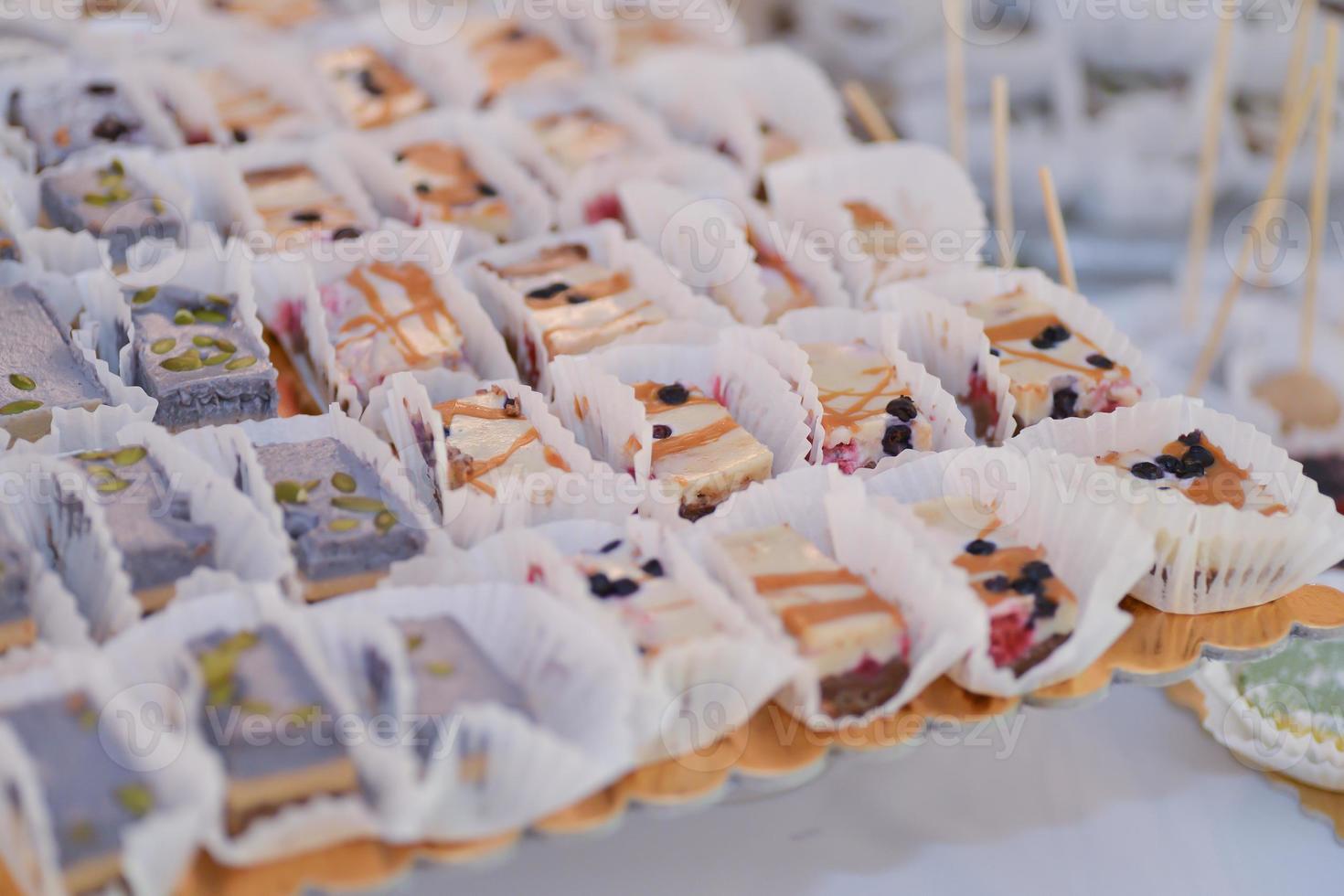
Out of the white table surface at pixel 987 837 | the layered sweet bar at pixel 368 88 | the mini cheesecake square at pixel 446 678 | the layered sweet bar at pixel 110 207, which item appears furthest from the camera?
the layered sweet bar at pixel 368 88

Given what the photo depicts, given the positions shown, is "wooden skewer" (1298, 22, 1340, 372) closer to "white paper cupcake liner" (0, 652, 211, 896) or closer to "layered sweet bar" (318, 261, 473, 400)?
"layered sweet bar" (318, 261, 473, 400)

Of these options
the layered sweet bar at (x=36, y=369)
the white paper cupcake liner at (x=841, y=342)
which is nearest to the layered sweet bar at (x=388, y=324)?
the layered sweet bar at (x=36, y=369)

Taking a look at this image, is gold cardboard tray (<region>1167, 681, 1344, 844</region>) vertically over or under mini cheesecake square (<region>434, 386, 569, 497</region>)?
under

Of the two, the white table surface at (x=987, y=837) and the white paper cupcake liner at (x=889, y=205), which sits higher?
the white paper cupcake liner at (x=889, y=205)

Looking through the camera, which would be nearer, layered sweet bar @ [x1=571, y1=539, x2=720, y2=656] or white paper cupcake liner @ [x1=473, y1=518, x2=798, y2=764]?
white paper cupcake liner @ [x1=473, y1=518, x2=798, y2=764]

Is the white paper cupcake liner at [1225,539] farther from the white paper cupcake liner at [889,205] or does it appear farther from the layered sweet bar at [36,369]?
the layered sweet bar at [36,369]

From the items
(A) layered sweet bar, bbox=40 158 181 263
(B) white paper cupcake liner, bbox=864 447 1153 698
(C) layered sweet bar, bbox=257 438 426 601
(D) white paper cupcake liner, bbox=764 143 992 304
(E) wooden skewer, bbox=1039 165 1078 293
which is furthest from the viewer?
(D) white paper cupcake liner, bbox=764 143 992 304

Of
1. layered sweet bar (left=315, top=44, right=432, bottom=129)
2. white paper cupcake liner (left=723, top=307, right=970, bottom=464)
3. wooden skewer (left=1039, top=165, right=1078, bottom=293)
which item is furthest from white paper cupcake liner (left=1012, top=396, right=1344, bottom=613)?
layered sweet bar (left=315, top=44, right=432, bottom=129)

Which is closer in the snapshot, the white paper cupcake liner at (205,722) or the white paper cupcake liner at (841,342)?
the white paper cupcake liner at (205,722)
